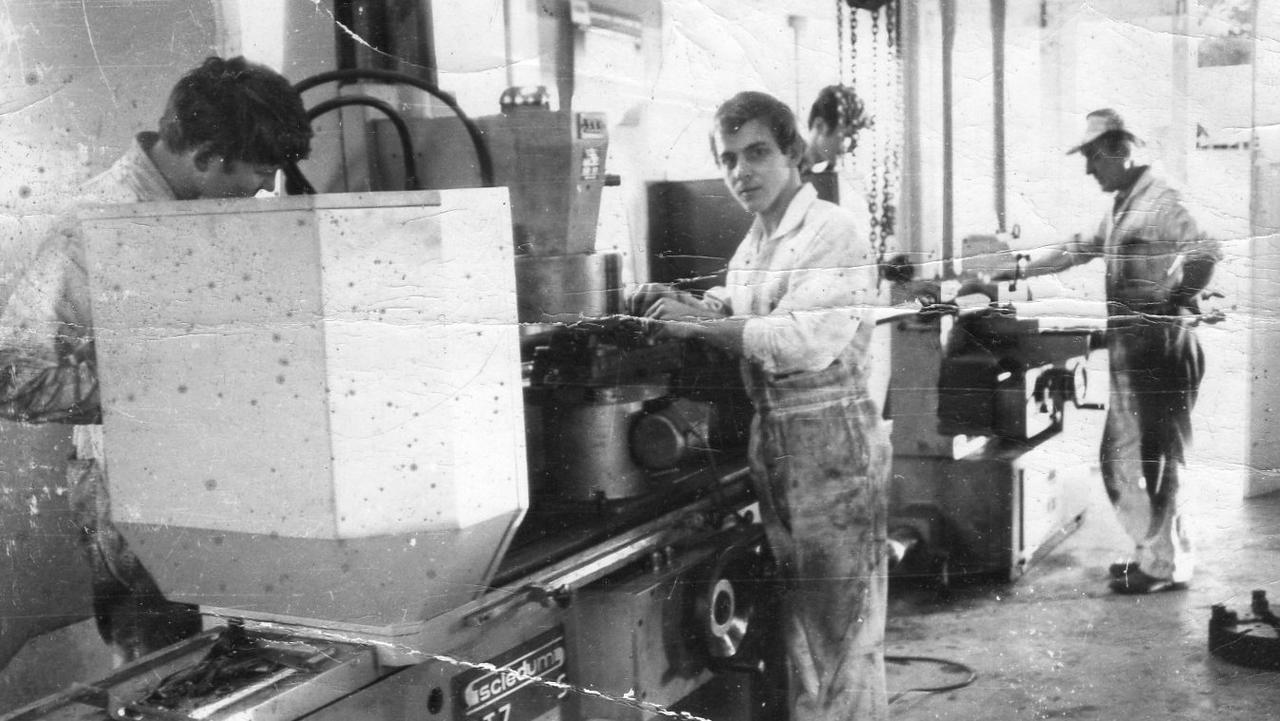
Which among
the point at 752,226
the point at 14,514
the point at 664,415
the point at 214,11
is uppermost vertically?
the point at 214,11

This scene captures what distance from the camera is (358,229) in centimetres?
124

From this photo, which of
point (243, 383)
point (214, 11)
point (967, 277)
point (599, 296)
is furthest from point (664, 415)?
point (214, 11)

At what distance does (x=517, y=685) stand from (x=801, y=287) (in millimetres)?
665

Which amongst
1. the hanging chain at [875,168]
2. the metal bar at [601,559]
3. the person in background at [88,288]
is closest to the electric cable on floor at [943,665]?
the metal bar at [601,559]

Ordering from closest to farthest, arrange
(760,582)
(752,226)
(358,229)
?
1. (358,229)
2. (752,226)
3. (760,582)

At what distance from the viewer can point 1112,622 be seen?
4.54 ft

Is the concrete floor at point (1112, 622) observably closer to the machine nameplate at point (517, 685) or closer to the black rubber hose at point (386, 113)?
the machine nameplate at point (517, 685)

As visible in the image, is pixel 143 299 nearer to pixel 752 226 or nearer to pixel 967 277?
pixel 752 226

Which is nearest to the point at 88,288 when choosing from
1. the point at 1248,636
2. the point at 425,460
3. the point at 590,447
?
the point at 425,460

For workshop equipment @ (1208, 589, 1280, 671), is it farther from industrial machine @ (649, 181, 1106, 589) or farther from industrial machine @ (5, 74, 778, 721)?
industrial machine @ (5, 74, 778, 721)

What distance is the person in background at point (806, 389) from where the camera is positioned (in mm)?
1350

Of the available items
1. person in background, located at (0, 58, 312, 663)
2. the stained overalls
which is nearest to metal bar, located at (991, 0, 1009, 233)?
the stained overalls

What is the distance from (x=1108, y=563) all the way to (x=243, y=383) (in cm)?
119

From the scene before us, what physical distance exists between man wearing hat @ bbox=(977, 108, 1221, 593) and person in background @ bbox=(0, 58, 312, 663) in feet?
3.43
